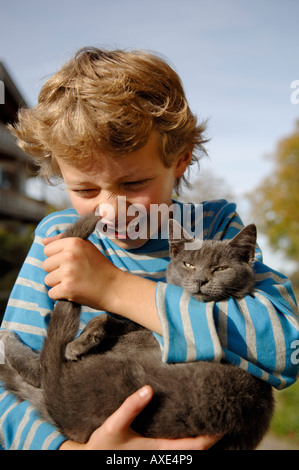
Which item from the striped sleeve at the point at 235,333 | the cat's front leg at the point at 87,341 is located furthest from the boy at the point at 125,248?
the cat's front leg at the point at 87,341

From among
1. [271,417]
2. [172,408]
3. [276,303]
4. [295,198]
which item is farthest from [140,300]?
[295,198]

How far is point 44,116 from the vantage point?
1.58 meters

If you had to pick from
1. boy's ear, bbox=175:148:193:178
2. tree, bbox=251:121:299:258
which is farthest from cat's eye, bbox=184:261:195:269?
tree, bbox=251:121:299:258

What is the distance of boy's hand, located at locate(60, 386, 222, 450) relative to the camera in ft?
3.61

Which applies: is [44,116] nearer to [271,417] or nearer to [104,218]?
[104,218]

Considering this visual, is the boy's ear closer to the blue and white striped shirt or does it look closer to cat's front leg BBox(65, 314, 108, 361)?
the blue and white striped shirt

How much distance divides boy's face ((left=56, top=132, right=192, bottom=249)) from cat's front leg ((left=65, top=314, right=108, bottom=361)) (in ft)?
1.36

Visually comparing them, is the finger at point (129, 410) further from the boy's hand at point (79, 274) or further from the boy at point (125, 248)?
the boy's hand at point (79, 274)

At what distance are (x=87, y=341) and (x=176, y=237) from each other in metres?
0.57

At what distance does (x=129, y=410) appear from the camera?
3.59ft

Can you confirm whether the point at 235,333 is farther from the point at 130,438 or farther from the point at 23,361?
the point at 23,361

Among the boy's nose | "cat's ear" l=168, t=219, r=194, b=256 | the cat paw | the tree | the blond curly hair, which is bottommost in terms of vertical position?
the tree
